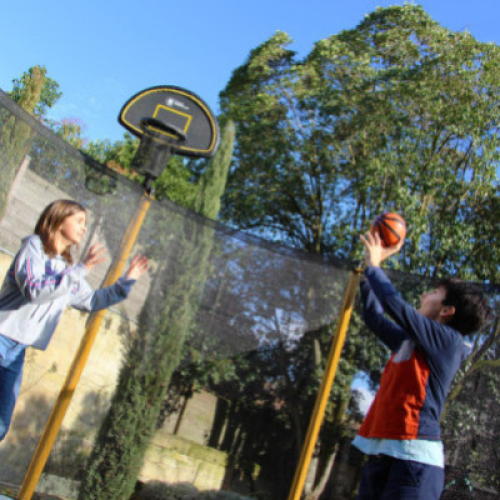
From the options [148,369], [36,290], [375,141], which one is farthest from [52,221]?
[375,141]

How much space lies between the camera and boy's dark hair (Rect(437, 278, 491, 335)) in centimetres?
179

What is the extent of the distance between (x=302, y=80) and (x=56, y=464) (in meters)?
8.98

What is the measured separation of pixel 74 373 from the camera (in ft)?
8.68

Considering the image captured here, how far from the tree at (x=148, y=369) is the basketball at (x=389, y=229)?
112 centimetres

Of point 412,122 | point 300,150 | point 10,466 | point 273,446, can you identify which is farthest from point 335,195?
point 10,466

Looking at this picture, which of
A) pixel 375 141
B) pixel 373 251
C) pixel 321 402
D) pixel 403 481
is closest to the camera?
pixel 403 481

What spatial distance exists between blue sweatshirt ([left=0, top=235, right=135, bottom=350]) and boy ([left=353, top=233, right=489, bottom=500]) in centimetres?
113

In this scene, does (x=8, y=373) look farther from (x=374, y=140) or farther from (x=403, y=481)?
(x=374, y=140)

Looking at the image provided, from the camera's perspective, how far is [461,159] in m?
8.45

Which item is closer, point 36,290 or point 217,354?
point 36,290

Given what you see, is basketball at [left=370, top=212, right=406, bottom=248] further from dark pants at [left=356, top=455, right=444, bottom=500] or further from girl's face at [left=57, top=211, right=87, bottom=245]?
girl's face at [left=57, top=211, right=87, bottom=245]

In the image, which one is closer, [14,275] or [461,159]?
[14,275]

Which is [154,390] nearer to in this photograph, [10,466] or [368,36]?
[10,466]

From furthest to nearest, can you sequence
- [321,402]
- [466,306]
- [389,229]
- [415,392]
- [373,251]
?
1. [321,402]
2. [389,229]
3. [373,251]
4. [466,306]
5. [415,392]
